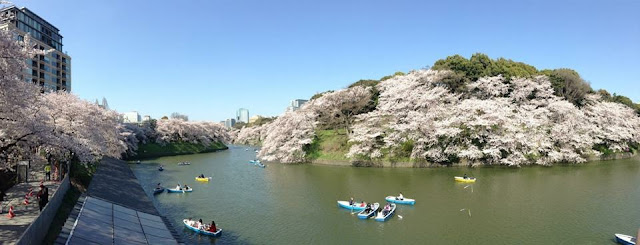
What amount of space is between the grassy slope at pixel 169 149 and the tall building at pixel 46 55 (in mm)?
19835

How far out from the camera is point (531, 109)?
53.0 metres

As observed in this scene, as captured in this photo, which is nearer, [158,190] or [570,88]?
[158,190]

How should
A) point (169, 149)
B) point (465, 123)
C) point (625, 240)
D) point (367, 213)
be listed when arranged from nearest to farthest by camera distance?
point (625, 240)
point (367, 213)
point (465, 123)
point (169, 149)

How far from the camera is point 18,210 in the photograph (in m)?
17.8

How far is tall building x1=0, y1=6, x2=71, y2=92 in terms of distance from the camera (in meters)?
58.5

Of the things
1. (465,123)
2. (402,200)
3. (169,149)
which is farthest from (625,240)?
(169,149)

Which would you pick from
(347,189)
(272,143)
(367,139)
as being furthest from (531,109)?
(272,143)

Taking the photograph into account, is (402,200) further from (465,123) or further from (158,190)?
(465,123)

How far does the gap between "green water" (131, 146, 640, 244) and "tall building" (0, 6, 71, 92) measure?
1477 inches

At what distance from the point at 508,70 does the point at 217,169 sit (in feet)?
191

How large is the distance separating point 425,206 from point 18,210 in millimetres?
26244

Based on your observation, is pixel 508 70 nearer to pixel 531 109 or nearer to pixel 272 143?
pixel 531 109

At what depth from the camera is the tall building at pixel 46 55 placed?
2304 inches

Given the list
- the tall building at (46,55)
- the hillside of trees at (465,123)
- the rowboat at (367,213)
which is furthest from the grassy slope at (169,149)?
the rowboat at (367,213)
